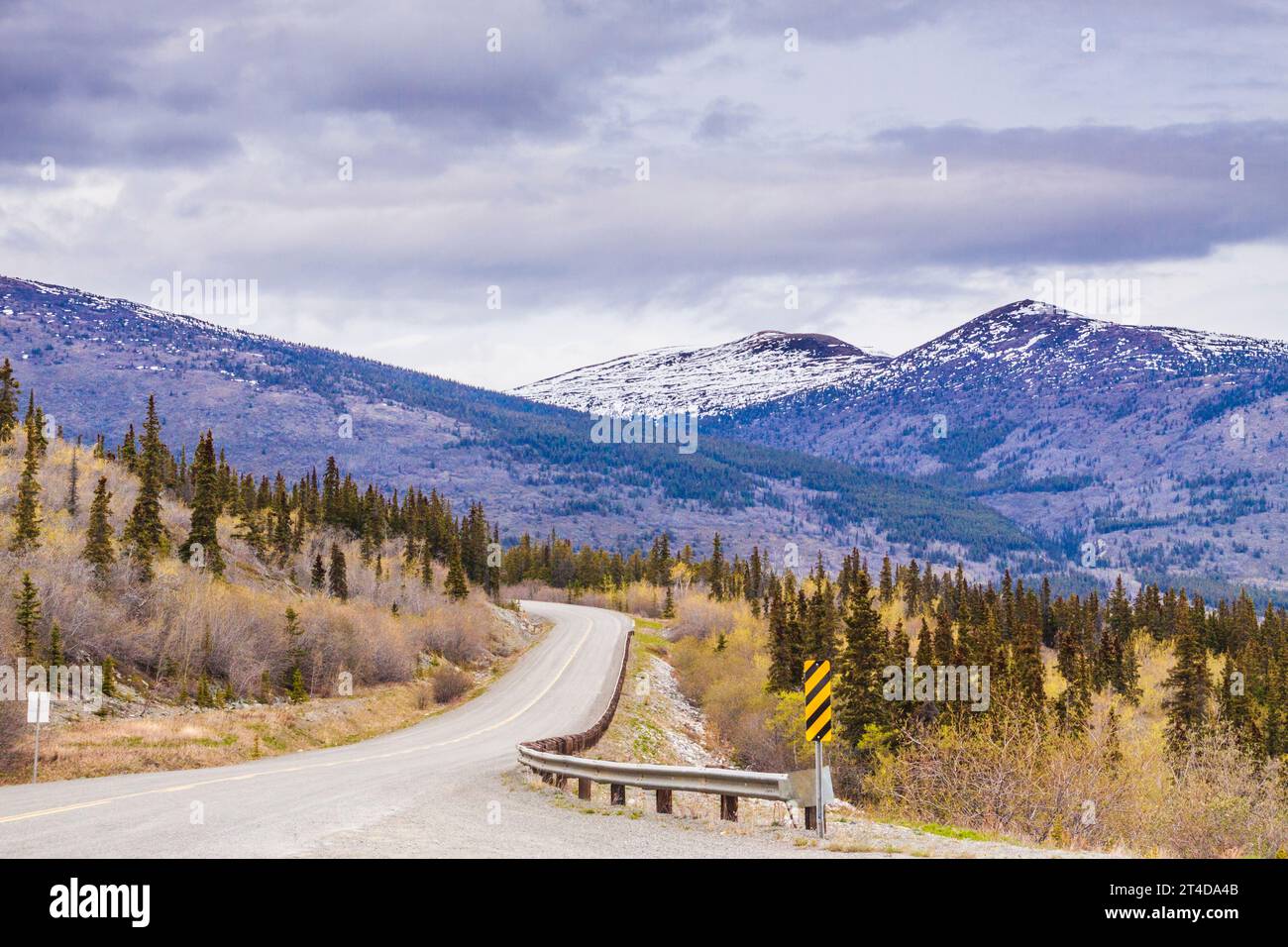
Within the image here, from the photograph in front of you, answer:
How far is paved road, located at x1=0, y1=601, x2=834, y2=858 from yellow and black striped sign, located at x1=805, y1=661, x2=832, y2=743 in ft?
6.88

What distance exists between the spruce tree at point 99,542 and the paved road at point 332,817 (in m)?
18.2

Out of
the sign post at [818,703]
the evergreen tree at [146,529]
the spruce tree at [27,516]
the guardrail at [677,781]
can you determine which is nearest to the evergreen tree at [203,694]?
the evergreen tree at [146,529]

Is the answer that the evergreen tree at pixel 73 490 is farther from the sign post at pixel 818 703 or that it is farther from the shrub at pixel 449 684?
the sign post at pixel 818 703

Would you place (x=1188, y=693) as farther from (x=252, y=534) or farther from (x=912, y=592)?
(x=912, y=592)

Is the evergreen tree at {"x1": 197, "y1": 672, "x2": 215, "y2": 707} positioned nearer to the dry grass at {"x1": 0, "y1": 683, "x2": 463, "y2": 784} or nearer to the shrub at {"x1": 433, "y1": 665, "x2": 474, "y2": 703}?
the dry grass at {"x1": 0, "y1": 683, "x2": 463, "y2": 784}

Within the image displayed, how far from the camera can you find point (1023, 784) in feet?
80.7

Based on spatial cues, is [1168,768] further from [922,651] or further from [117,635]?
[117,635]

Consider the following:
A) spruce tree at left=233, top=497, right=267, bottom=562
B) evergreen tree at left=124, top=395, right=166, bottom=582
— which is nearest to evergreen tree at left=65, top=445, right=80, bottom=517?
evergreen tree at left=124, top=395, right=166, bottom=582

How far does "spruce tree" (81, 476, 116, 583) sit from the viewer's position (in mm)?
46844

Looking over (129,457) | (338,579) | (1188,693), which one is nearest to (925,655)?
(1188,693)

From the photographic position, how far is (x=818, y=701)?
54.2ft

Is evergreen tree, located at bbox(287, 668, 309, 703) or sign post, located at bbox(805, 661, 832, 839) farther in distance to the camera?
evergreen tree, located at bbox(287, 668, 309, 703)

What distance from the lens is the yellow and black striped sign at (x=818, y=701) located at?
16344mm

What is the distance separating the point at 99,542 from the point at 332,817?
1394 inches
